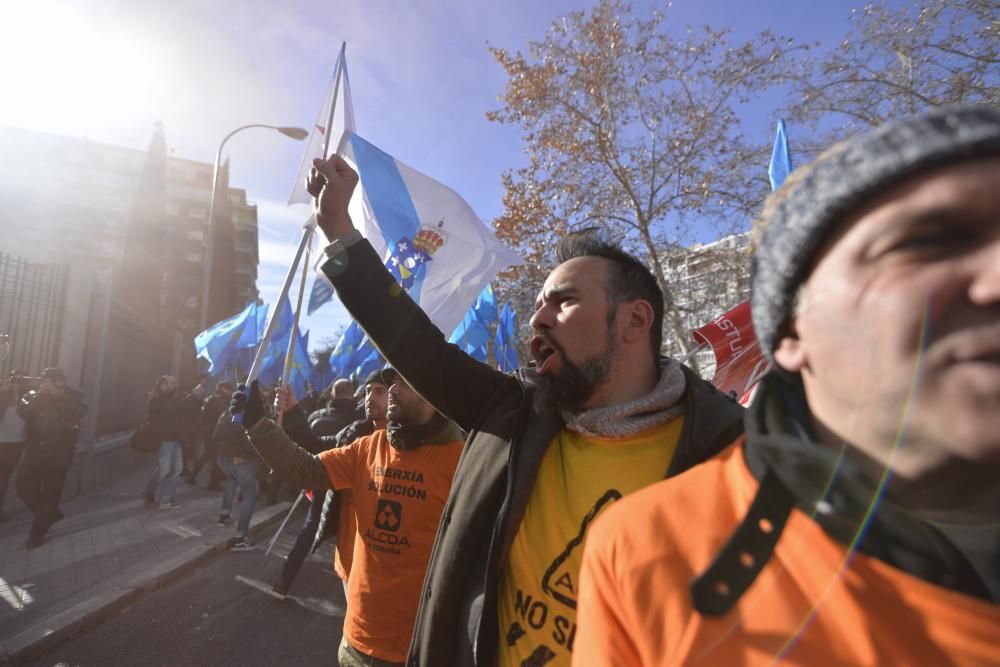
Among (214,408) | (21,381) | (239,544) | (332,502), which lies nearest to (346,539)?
(332,502)

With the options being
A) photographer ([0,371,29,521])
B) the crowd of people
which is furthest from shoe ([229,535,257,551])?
the crowd of people

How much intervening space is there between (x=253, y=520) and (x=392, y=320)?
8118mm

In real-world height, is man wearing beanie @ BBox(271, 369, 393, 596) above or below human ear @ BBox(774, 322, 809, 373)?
below

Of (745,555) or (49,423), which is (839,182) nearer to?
(745,555)

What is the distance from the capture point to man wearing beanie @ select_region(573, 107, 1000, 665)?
2.10ft

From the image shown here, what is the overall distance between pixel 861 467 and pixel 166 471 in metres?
10.6

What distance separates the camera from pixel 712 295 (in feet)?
46.8

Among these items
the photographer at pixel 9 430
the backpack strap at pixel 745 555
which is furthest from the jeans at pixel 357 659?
the photographer at pixel 9 430

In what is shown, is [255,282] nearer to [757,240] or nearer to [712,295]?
[712,295]

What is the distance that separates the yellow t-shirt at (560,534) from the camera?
58.8 inches

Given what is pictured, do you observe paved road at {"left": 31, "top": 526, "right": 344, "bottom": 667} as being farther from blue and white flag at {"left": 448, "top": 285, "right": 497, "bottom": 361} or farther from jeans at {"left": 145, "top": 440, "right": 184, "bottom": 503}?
blue and white flag at {"left": 448, "top": 285, "right": 497, "bottom": 361}

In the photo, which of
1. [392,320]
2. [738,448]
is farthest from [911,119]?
[392,320]

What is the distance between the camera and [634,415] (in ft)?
5.64

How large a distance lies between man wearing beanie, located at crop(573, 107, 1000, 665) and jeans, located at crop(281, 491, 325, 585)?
5.36 metres
